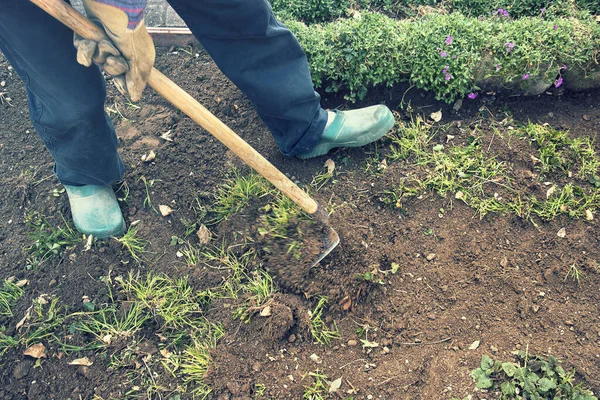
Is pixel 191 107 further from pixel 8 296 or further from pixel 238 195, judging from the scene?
pixel 8 296

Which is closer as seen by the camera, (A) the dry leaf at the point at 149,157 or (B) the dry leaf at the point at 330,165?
(B) the dry leaf at the point at 330,165

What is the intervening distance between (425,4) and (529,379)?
2487mm

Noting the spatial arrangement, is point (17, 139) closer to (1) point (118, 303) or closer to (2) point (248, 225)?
(1) point (118, 303)

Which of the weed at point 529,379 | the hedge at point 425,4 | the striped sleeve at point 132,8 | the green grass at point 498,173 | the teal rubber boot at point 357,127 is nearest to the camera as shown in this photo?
the striped sleeve at point 132,8

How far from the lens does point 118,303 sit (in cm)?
256

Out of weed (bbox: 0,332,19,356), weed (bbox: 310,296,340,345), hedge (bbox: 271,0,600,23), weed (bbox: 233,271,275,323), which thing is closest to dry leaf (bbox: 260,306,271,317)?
weed (bbox: 233,271,275,323)

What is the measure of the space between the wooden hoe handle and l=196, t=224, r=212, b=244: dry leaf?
0.60m

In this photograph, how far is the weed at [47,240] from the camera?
8.89 feet

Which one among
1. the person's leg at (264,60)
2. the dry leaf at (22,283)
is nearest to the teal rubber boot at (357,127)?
the person's leg at (264,60)

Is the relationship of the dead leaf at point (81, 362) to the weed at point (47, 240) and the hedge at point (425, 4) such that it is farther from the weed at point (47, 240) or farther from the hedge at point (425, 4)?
the hedge at point (425, 4)

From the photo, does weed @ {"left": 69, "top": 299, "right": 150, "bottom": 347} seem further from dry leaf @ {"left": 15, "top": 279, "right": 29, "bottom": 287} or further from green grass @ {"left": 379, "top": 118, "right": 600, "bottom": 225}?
green grass @ {"left": 379, "top": 118, "right": 600, "bottom": 225}

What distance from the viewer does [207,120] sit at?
204cm

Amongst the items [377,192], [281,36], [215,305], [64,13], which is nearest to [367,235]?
[377,192]

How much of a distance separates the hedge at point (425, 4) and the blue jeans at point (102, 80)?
3.50 feet
